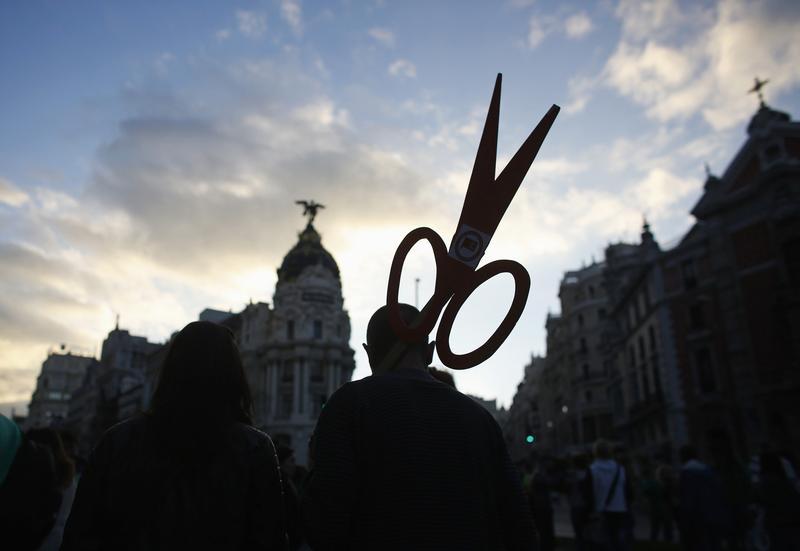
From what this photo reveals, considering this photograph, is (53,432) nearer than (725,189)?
Yes

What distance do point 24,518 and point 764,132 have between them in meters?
36.2

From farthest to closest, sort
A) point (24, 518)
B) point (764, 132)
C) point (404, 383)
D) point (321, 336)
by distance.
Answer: point (321, 336) < point (764, 132) < point (24, 518) < point (404, 383)

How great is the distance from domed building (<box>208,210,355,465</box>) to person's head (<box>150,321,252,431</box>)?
59.0 meters

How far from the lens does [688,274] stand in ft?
119

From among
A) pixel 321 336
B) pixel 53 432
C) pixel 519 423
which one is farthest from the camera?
pixel 519 423

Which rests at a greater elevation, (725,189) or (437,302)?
(725,189)

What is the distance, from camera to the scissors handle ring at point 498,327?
4555 mm

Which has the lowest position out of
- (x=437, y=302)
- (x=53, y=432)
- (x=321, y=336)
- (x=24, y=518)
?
(x=24, y=518)

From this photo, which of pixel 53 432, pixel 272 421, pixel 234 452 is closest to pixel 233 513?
pixel 234 452

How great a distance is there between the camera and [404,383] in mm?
3197

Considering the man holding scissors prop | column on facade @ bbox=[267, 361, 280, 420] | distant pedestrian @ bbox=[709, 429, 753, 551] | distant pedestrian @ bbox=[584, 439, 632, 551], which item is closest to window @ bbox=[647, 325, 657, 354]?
distant pedestrian @ bbox=[709, 429, 753, 551]

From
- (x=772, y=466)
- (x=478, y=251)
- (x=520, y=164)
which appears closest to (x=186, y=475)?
(x=478, y=251)

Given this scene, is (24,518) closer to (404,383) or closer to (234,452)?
(234,452)

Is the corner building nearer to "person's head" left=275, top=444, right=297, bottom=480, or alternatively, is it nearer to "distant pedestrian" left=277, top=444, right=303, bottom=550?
"person's head" left=275, top=444, right=297, bottom=480
